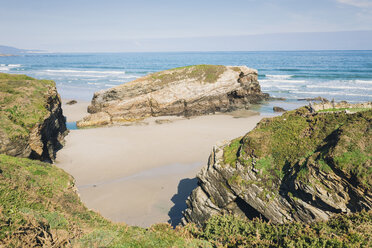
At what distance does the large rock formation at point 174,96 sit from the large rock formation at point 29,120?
339 inches

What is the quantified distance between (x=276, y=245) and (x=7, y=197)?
8.60m

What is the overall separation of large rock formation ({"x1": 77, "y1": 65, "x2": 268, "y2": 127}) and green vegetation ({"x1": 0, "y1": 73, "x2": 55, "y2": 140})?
986 centimetres

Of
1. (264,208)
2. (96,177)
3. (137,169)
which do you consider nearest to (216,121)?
(137,169)

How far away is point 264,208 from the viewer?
10.3 meters

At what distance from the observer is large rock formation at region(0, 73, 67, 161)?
15.5m

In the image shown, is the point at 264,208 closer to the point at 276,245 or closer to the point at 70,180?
the point at 276,245

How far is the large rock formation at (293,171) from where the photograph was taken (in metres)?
8.67

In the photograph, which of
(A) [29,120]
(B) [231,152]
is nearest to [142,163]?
(A) [29,120]

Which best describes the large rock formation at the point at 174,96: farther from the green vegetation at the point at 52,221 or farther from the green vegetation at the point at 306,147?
the green vegetation at the point at 306,147

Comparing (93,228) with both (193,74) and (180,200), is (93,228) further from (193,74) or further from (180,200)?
(193,74)

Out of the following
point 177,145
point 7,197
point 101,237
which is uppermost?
point 7,197

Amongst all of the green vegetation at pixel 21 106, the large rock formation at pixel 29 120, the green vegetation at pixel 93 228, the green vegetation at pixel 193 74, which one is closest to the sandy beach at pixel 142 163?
the large rock formation at pixel 29 120

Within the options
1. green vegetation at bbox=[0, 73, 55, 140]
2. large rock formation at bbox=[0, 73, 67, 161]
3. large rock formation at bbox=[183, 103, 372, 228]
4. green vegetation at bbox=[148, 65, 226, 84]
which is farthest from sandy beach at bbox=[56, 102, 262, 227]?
green vegetation at bbox=[148, 65, 226, 84]

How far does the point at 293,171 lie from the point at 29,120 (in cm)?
1785
